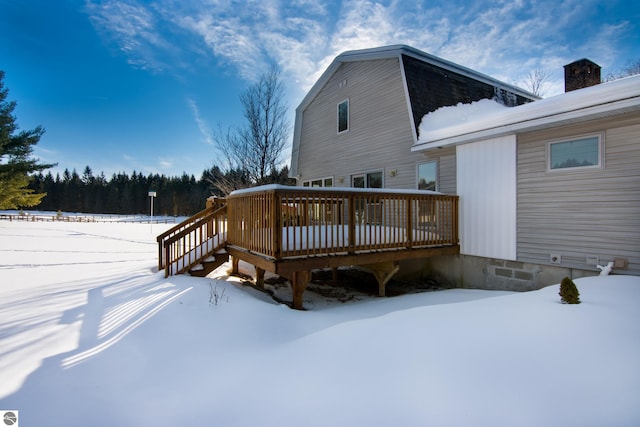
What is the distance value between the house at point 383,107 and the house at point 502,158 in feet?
0.12

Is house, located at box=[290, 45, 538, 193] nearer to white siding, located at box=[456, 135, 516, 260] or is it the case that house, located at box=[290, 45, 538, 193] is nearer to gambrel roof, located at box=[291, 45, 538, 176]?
gambrel roof, located at box=[291, 45, 538, 176]

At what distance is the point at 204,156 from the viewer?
19.3 metres

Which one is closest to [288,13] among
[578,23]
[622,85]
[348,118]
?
[348,118]

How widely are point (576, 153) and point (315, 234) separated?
15.6 feet

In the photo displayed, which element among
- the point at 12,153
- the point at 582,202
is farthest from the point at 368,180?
the point at 12,153

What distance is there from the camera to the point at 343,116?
33.9 ft

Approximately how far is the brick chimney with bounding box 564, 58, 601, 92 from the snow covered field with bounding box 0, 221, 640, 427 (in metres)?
6.11

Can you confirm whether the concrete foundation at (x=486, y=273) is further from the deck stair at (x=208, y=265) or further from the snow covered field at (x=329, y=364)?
the deck stair at (x=208, y=265)

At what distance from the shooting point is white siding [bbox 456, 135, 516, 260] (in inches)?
236

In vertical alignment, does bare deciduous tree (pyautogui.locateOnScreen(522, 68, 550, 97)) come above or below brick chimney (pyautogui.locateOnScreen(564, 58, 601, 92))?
above

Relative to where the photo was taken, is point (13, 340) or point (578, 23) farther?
point (578, 23)

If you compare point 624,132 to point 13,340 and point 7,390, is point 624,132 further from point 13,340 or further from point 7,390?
point 13,340

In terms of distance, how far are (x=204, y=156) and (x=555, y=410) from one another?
20.2 m

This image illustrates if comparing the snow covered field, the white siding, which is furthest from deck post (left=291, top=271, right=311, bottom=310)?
the white siding
